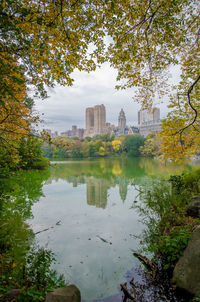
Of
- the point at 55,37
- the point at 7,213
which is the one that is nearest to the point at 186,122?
the point at 55,37

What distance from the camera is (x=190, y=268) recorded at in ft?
7.61

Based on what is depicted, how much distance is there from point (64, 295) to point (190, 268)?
1709 mm

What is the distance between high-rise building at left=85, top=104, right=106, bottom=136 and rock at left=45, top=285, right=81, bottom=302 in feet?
407

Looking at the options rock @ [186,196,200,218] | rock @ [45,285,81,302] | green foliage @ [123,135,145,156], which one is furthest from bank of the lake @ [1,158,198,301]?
green foliage @ [123,135,145,156]

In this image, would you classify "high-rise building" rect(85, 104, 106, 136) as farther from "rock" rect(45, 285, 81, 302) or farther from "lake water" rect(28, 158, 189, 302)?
"rock" rect(45, 285, 81, 302)

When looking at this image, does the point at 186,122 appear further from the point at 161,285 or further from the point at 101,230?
the point at 161,285

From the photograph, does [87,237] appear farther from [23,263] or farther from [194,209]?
[194,209]

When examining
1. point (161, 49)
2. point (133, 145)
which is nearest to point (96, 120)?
point (133, 145)

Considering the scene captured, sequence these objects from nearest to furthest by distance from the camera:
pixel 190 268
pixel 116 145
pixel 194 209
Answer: pixel 190 268
pixel 194 209
pixel 116 145

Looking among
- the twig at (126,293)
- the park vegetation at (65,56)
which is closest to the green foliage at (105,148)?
the park vegetation at (65,56)

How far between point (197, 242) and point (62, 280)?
2.21 metres

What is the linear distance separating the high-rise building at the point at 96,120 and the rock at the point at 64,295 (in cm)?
12416

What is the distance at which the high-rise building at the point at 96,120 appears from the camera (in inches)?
5212

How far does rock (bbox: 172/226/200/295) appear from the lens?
7.30 feet
